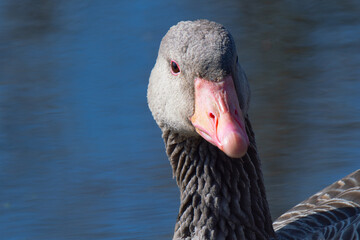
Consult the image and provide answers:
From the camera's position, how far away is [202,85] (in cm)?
368

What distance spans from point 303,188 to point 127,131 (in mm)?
1732

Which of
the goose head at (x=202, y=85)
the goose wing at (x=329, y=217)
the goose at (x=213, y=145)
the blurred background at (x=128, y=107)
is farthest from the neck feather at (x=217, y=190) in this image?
the blurred background at (x=128, y=107)

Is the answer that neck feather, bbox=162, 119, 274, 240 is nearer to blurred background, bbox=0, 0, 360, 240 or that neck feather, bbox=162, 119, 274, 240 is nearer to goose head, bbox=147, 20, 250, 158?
goose head, bbox=147, 20, 250, 158

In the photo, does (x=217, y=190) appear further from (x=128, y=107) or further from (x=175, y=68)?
(x=128, y=107)

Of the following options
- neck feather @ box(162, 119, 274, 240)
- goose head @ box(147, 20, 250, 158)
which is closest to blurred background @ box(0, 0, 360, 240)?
neck feather @ box(162, 119, 274, 240)

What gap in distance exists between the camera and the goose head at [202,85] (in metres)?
3.53

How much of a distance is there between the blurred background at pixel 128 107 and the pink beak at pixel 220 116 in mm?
2048

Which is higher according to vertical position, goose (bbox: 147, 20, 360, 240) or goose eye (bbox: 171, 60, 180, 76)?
goose eye (bbox: 171, 60, 180, 76)

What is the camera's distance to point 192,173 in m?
4.15

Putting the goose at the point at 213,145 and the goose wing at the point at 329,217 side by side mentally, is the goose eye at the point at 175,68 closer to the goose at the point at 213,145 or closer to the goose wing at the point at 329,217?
the goose at the point at 213,145

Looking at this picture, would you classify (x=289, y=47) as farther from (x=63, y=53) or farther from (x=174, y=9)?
(x=63, y=53)

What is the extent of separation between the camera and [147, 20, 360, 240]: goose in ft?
11.9

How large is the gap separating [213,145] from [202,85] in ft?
1.55

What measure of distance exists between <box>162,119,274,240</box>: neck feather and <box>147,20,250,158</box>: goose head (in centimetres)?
17
